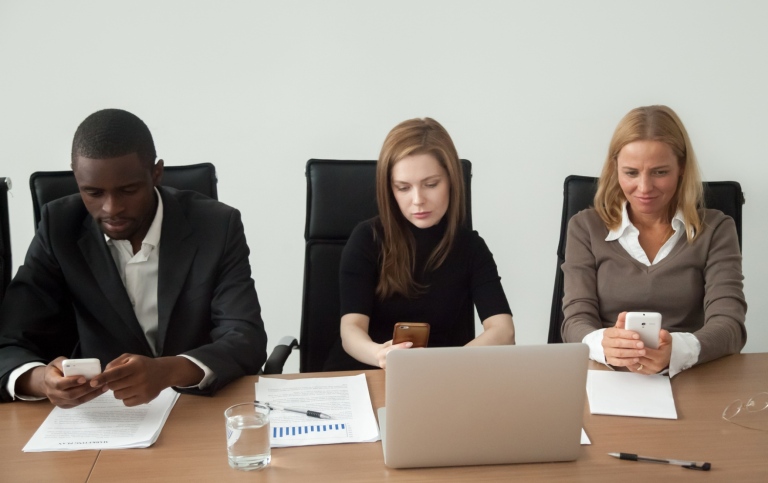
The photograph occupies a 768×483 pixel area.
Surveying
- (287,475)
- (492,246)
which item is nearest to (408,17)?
(492,246)

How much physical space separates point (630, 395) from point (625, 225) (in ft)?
2.12

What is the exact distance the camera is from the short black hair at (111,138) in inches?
62.7

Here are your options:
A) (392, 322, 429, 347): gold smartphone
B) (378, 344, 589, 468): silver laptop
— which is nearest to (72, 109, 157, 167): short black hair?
(392, 322, 429, 347): gold smartphone

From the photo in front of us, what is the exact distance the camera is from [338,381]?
1.54 m

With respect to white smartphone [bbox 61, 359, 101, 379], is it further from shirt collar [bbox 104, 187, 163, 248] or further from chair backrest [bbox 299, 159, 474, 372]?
chair backrest [bbox 299, 159, 474, 372]

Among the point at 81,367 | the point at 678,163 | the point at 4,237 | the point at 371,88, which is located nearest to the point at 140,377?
the point at 81,367

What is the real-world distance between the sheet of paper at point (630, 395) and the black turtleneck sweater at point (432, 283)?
0.46 m

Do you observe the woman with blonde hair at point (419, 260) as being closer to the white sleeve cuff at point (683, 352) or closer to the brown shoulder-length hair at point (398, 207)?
the brown shoulder-length hair at point (398, 207)

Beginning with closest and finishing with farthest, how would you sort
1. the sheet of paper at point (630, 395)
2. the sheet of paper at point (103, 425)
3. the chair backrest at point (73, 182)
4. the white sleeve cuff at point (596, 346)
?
the sheet of paper at point (103, 425) < the sheet of paper at point (630, 395) < the white sleeve cuff at point (596, 346) < the chair backrest at point (73, 182)

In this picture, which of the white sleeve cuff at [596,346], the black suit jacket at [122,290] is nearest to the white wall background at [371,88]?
the black suit jacket at [122,290]

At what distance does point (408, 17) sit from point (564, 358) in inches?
74.9

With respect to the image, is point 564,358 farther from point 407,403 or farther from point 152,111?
point 152,111

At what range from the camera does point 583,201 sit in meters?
2.12

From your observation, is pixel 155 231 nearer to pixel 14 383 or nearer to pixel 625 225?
pixel 14 383
